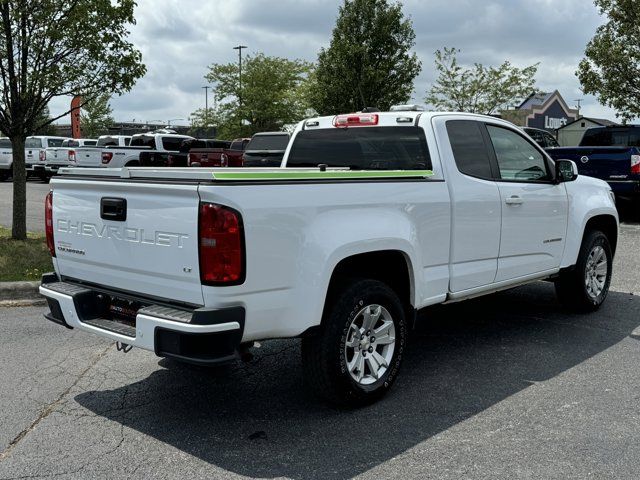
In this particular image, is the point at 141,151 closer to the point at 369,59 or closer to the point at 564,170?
the point at 369,59

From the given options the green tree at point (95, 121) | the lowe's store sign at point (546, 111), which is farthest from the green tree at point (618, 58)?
the green tree at point (95, 121)

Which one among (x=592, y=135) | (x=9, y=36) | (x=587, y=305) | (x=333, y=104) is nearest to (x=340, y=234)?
(x=587, y=305)

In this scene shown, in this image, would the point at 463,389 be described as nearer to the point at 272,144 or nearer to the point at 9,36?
the point at 9,36

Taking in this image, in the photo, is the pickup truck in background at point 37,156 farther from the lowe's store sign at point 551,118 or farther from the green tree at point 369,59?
the lowe's store sign at point 551,118

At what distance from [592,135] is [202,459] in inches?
555

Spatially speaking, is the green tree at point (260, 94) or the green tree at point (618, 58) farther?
the green tree at point (260, 94)

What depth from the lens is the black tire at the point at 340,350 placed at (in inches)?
154

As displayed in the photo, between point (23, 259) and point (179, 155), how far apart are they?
14046 mm

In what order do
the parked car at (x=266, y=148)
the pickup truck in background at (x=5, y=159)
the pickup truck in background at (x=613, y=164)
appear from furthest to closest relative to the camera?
the pickup truck in background at (x=5, y=159)
the parked car at (x=266, y=148)
the pickup truck in background at (x=613, y=164)

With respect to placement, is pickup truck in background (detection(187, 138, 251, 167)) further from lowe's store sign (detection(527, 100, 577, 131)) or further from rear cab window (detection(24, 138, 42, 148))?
lowe's store sign (detection(527, 100, 577, 131))

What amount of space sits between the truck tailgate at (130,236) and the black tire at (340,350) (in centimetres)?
83

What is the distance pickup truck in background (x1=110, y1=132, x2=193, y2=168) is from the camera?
21.2 metres

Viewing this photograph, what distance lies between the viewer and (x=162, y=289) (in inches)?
144

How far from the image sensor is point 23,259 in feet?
27.2
